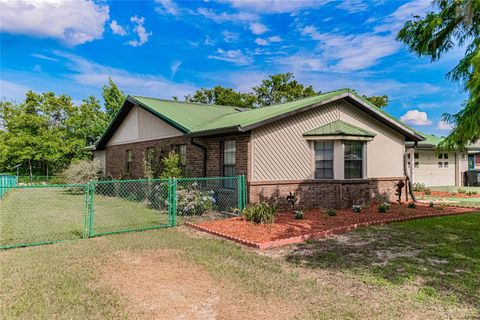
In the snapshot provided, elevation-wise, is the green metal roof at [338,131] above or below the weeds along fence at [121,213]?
above

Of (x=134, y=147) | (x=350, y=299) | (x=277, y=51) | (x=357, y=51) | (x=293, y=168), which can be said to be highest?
(x=277, y=51)

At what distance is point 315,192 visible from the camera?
36.3 ft

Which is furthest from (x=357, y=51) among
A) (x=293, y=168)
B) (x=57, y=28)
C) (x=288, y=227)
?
(x=57, y=28)

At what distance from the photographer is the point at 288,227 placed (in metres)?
8.30

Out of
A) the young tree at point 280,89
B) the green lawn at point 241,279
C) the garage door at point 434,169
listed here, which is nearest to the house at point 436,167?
the garage door at point 434,169

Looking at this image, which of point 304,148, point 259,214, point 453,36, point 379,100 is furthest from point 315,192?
A: point 379,100

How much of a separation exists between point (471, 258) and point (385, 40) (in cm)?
899

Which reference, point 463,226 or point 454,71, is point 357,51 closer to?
point 454,71

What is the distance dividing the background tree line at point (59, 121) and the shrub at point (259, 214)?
25579mm

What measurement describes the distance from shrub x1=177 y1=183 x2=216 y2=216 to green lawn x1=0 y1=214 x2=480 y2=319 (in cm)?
288

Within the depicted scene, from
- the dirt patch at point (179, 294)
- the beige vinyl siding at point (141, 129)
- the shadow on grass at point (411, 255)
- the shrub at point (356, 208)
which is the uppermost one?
the beige vinyl siding at point (141, 129)

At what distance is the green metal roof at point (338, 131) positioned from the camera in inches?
433

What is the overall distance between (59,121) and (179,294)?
34522 millimetres

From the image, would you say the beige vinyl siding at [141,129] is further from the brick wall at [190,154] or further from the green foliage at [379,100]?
the green foliage at [379,100]
